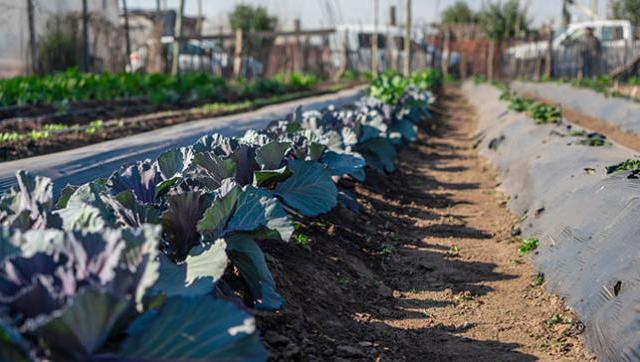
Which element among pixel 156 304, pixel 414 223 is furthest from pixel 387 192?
pixel 156 304

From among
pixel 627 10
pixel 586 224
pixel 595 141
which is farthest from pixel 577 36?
pixel 586 224

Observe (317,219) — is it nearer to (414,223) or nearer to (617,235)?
(414,223)

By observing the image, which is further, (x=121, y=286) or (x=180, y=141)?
(x=180, y=141)

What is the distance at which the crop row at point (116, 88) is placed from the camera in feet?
39.8

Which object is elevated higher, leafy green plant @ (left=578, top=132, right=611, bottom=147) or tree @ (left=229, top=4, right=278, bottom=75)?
tree @ (left=229, top=4, right=278, bottom=75)

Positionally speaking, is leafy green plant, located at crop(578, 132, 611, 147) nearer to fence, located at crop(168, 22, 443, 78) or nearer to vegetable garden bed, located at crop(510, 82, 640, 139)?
vegetable garden bed, located at crop(510, 82, 640, 139)

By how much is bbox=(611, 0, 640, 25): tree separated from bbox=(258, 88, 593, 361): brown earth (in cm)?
3213

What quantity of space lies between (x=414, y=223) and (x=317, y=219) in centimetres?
131

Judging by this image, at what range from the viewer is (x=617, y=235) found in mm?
3867

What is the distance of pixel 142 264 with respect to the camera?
6.88ft

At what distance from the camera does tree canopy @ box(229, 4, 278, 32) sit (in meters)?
40.2

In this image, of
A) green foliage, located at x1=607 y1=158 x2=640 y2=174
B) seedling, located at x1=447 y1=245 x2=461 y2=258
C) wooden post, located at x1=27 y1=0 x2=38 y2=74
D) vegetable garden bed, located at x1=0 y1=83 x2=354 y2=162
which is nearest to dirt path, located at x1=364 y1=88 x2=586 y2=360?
seedling, located at x1=447 y1=245 x2=461 y2=258

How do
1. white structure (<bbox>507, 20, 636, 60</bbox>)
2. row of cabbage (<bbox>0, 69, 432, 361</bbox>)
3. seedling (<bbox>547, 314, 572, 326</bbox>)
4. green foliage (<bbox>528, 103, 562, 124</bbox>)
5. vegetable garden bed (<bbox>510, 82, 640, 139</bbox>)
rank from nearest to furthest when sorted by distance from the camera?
row of cabbage (<bbox>0, 69, 432, 361</bbox>), seedling (<bbox>547, 314, 572, 326</bbox>), green foliage (<bbox>528, 103, 562, 124</bbox>), vegetable garden bed (<bbox>510, 82, 640, 139</bbox>), white structure (<bbox>507, 20, 636, 60</bbox>)

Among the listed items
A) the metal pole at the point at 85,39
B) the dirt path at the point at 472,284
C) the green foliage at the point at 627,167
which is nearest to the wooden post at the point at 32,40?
the metal pole at the point at 85,39
